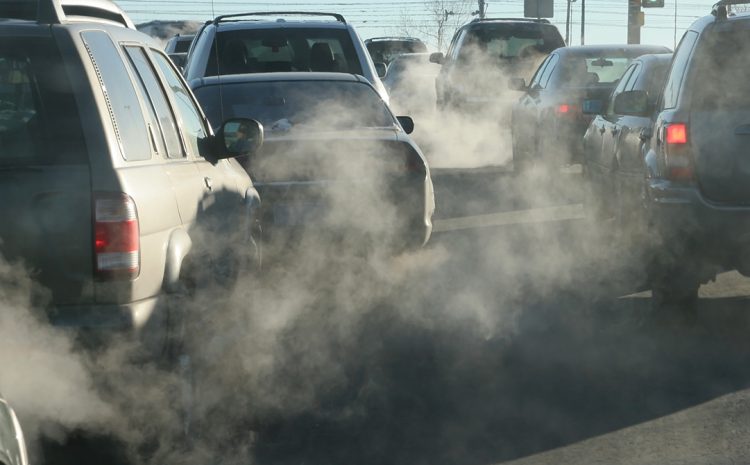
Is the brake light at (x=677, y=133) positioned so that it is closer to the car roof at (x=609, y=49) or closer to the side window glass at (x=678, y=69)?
the side window glass at (x=678, y=69)

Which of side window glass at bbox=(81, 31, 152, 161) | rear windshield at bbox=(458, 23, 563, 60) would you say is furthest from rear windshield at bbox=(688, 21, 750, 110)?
rear windshield at bbox=(458, 23, 563, 60)

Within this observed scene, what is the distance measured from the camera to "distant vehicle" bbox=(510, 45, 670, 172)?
1584 centimetres

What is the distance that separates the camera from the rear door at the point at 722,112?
730cm

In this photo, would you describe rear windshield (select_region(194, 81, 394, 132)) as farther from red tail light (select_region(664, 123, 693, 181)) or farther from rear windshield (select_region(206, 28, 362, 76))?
rear windshield (select_region(206, 28, 362, 76))

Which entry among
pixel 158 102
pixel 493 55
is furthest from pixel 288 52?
pixel 493 55

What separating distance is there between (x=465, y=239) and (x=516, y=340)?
172 inches

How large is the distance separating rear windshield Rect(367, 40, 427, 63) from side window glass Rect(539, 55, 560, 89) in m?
21.3

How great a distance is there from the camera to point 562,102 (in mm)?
15836

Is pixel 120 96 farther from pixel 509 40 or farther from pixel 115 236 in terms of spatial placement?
pixel 509 40

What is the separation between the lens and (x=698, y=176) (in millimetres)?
7395

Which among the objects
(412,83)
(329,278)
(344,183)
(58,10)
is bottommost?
(412,83)

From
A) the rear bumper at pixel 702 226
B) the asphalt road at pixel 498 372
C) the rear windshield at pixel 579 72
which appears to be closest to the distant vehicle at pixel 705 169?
the rear bumper at pixel 702 226

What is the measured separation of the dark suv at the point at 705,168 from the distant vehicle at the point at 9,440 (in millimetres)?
4526

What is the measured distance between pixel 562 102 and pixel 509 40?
6.95m
